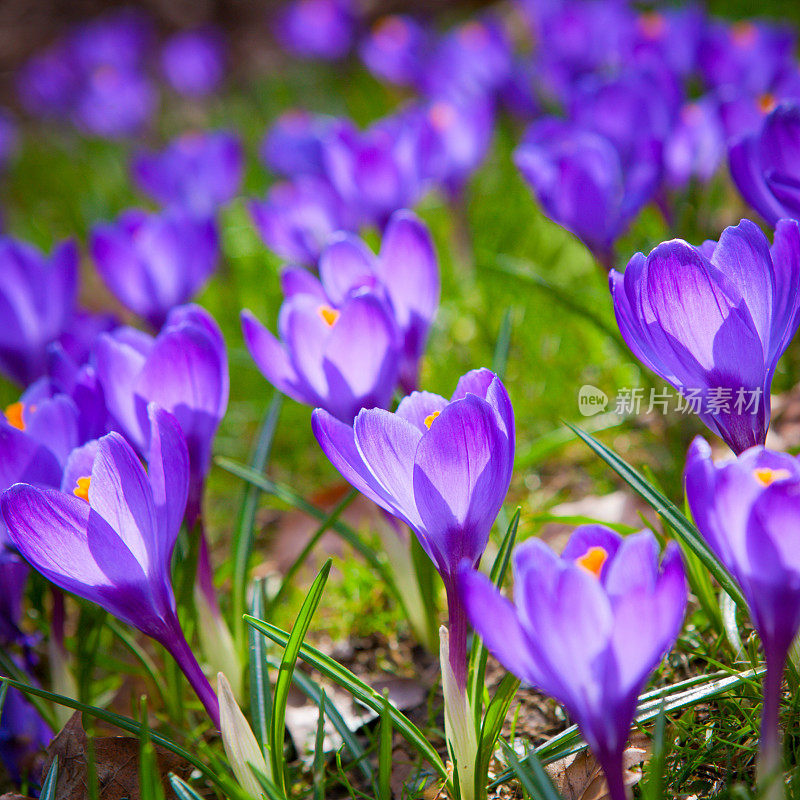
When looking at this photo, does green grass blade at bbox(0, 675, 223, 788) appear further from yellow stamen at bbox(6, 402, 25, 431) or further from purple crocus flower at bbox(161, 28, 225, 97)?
purple crocus flower at bbox(161, 28, 225, 97)

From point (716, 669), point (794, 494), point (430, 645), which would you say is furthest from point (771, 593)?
point (430, 645)

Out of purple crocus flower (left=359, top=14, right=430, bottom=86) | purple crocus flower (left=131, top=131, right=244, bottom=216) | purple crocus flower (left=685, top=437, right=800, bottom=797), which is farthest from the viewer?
purple crocus flower (left=359, top=14, right=430, bottom=86)

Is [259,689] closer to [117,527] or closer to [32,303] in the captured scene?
[117,527]

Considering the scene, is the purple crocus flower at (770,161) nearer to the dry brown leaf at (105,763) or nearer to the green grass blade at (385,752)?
the green grass blade at (385,752)

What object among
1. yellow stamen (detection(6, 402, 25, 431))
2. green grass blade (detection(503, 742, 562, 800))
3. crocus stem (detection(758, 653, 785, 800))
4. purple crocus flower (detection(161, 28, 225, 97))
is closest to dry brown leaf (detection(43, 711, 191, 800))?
yellow stamen (detection(6, 402, 25, 431))

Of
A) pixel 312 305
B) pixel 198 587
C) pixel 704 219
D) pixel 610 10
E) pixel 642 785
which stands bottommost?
pixel 642 785

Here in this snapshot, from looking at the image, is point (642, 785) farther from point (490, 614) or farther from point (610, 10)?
point (610, 10)
